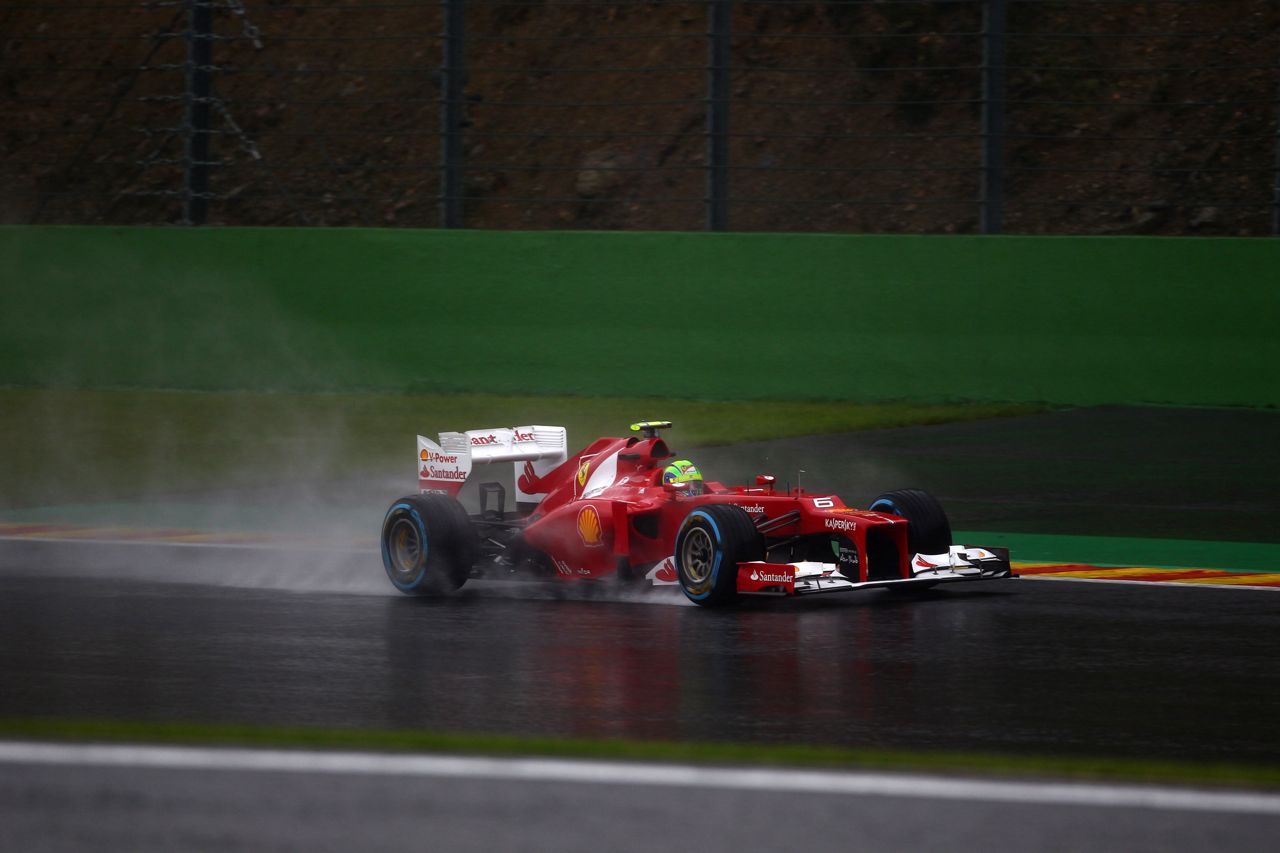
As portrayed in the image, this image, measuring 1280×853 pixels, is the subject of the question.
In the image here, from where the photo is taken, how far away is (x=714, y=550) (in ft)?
30.5

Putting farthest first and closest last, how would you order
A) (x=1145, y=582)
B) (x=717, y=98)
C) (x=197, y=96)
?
(x=197, y=96) → (x=717, y=98) → (x=1145, y=582)

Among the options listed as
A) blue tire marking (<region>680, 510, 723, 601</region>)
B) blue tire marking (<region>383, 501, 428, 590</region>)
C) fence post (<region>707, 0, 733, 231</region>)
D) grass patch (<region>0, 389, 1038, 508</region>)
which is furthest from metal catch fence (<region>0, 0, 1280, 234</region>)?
blue tire marking (<region>680, 510, 723, 601</region>)

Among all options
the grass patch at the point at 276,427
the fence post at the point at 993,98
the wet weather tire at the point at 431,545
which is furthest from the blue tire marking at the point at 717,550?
the fence post at the point at 993,98

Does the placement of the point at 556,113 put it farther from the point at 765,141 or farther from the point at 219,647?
the point at 219,647

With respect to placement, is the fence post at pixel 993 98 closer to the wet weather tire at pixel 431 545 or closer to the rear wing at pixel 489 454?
the rear wing at pixel 489 454

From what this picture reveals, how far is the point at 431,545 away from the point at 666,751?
3.95 metres

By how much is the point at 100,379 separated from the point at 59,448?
3.05 m

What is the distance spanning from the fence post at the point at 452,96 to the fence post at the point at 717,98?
2377mm

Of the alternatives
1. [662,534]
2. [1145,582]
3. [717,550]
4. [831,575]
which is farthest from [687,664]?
[1145,582]

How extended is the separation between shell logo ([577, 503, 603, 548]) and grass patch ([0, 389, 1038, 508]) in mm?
5056

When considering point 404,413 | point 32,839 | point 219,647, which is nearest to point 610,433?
point 404,413

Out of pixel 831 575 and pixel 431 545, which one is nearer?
pixel 831 575

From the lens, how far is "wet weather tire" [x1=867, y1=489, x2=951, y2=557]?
9680 millimetres

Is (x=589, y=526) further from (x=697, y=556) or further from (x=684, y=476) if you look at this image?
(x=697, y=556)
